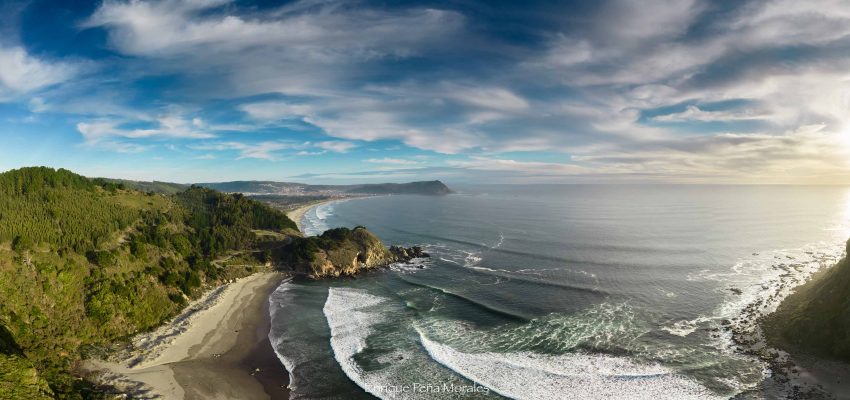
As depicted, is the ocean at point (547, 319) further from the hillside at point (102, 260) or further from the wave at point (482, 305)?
the hillside at point (102, 260)

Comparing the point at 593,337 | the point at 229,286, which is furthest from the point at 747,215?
the point at 229,286

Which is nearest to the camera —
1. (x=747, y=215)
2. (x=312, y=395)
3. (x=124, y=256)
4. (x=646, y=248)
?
(x=312, y=395)

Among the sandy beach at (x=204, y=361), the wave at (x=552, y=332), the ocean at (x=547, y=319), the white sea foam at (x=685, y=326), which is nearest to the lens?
the sandy beach at (x=204, y=361)

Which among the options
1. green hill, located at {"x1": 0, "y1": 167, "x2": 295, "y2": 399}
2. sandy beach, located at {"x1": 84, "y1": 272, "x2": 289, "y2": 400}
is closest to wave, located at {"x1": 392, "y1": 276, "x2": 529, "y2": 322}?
sandy beach, located at {"x1": 84, "y1": 272, "x2": 289, "y2": 400}

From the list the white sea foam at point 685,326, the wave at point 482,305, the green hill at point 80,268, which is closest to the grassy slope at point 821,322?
the white sea foam at point 685,326

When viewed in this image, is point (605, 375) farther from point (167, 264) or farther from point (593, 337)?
point (167, 264)

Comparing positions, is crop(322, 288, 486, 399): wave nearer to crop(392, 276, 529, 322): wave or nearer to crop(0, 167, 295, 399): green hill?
crop(392, 276, 529, 322): wave
